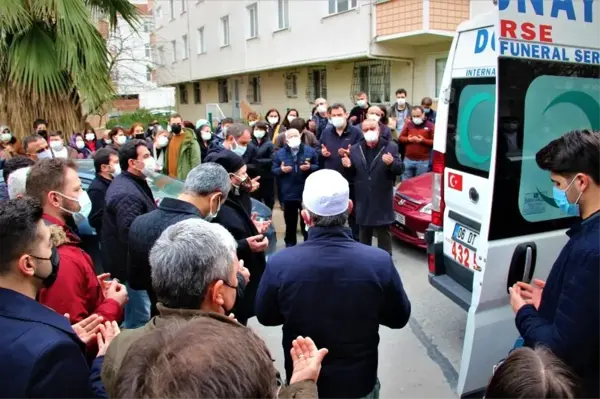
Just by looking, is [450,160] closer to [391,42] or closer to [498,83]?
[498,83]

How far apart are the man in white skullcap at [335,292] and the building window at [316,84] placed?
15127mm

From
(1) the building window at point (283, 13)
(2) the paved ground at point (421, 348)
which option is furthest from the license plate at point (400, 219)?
(1) the building window at point (283, 13)

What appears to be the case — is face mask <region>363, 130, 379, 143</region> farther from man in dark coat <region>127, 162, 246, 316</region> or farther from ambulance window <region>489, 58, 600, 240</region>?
man in dark coat <region>127, 162, 246, 316</region>

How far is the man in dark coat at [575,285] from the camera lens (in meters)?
1.89

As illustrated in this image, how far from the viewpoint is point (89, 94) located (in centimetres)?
772

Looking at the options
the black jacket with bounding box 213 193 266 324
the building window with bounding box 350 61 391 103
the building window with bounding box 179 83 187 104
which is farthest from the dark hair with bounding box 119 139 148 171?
the building window with bounding box 179 83 187 104

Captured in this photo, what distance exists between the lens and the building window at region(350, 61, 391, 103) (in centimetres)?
1448

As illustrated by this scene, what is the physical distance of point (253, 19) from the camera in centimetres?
Result: 2016

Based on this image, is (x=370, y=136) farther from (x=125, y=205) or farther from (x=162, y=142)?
(x=162, y=142)

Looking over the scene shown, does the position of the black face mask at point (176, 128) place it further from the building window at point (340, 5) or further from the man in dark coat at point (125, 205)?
the building window at point (340, 5)

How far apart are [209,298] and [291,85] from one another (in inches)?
702

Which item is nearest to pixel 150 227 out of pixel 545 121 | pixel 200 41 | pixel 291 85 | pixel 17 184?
pixel 17 184

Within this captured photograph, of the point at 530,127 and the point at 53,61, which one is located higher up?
the point at 53,61

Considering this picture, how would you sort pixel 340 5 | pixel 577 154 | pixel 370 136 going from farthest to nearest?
1. pixel 340 5
2. pixel 370 136
3. pixel 577 154
